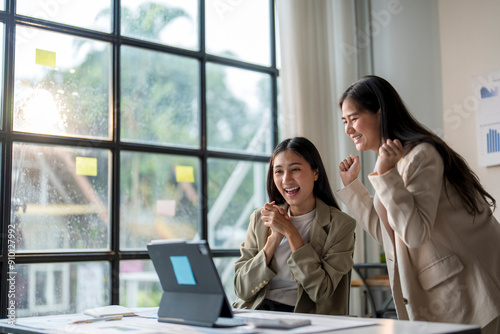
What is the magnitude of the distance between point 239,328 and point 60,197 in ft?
6.27

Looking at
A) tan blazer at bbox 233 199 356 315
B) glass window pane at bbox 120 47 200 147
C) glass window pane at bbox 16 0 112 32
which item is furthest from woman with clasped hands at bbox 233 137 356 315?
glass window pane at bbox 16 0 112 32

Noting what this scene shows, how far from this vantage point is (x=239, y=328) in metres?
1.42

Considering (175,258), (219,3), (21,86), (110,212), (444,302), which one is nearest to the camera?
(175,258)

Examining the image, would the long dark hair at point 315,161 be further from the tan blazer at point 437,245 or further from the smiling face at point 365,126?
the tan blazer at point 437,245

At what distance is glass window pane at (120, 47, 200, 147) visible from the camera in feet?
11.1

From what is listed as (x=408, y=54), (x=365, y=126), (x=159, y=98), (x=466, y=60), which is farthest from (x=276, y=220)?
(x=408, y=54)

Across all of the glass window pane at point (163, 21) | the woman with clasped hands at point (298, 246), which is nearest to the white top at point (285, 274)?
the woman with clasped hands at point (298, 246)

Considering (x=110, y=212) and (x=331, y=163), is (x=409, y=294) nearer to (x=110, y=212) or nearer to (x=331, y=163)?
(x=110, y=212)

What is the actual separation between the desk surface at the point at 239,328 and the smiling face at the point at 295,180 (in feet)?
1.87

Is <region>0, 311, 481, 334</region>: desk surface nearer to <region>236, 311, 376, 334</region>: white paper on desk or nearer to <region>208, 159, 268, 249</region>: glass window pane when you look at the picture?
<region>236, 311, 376, 334</region>: white paper on desk

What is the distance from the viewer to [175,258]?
5.13 feet

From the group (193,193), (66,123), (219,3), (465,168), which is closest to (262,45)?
(219,3)

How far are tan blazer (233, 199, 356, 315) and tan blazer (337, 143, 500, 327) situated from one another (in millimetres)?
369

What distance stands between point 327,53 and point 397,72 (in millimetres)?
→ 504
